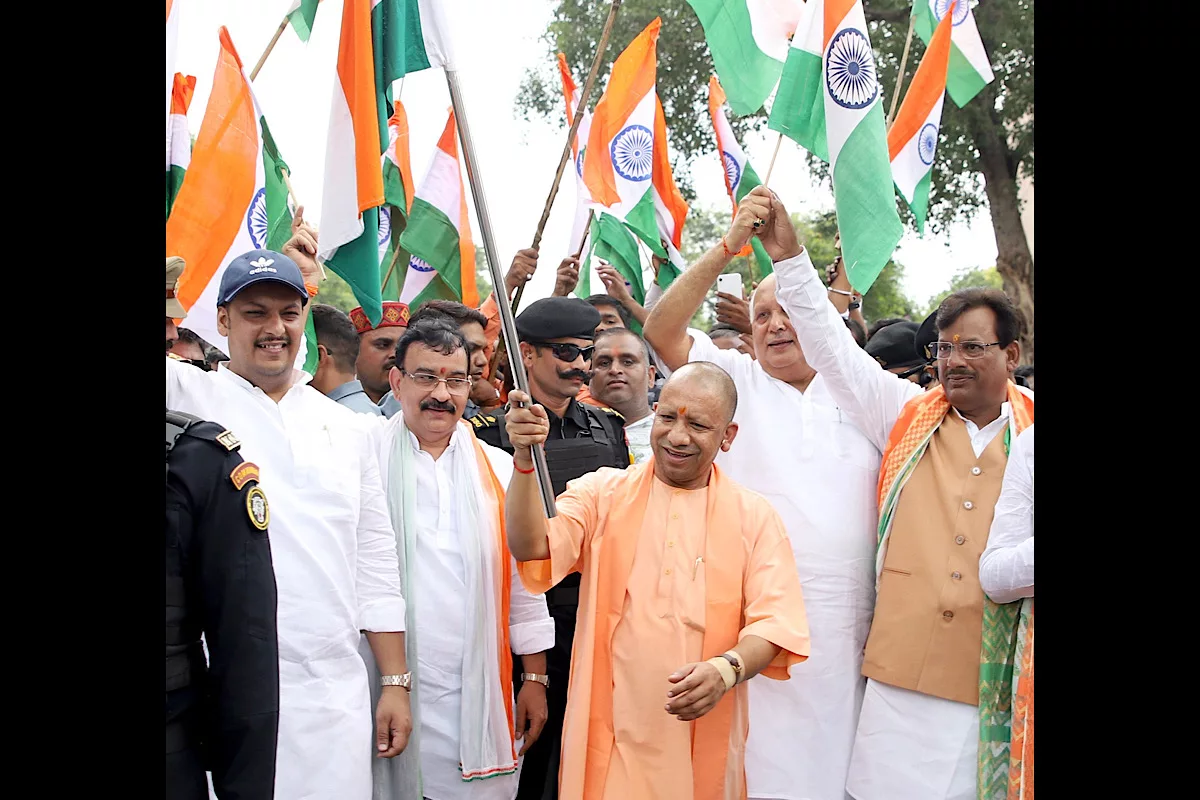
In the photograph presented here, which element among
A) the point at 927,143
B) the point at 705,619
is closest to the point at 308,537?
the point at 705,619

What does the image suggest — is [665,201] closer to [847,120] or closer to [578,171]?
[578,171]

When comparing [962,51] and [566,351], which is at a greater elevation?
[962,51]

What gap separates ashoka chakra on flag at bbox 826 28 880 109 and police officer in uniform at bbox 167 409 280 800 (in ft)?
11.6

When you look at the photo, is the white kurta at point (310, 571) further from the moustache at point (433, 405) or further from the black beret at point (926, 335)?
the black beret at point (926, 335)

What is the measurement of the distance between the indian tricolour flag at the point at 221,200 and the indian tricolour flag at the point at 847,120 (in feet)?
7.49

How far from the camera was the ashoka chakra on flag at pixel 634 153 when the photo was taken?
6.81 meters

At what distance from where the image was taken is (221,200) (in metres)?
4.80

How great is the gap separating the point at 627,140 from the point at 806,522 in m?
3.36

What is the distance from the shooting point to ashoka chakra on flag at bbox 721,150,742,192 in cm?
697

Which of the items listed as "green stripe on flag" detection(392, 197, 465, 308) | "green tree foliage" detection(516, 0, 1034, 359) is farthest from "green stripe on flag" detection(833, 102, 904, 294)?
"green tree foliage" detection(516, 0, 1034, 359)

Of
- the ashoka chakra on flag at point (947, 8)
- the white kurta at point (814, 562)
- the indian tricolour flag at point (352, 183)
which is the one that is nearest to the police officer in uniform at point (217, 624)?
the indian tricolour flag at point (352, 183)
